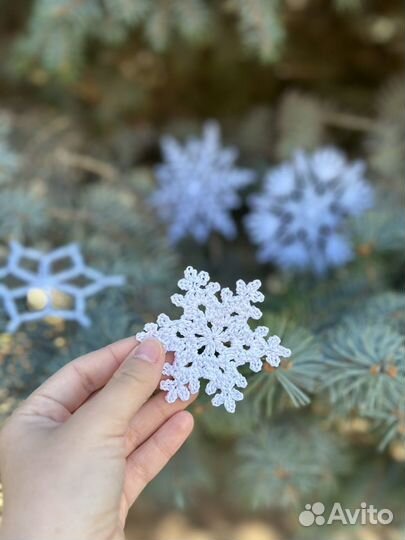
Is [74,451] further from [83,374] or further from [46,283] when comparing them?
[46,283]

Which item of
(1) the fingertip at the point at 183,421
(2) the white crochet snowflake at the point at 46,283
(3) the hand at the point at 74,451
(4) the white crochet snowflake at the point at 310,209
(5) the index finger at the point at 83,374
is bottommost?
(3) the hand at the point at 74,451

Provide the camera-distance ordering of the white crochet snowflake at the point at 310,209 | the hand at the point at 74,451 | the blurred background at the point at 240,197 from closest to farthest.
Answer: the hand at the point at 74,451 → the blurred background at the point at 240,197 → the white crochet snowflake at the point at 310,209

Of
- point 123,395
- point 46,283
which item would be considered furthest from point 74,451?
point 46,283

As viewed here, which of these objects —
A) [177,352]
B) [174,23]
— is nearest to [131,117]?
[174,23]

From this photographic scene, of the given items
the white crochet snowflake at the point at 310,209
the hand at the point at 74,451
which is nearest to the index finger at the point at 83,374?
the hand at the point at 74,451

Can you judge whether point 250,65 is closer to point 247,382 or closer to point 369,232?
point 369,232

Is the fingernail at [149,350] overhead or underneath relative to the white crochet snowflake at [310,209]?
underneath

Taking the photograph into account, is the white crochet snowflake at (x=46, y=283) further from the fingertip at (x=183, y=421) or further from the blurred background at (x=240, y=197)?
the fingertip at (x=183, y=421)

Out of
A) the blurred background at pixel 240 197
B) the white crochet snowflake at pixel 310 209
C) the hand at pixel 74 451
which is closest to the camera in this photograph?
the hand at pixel 74 451
